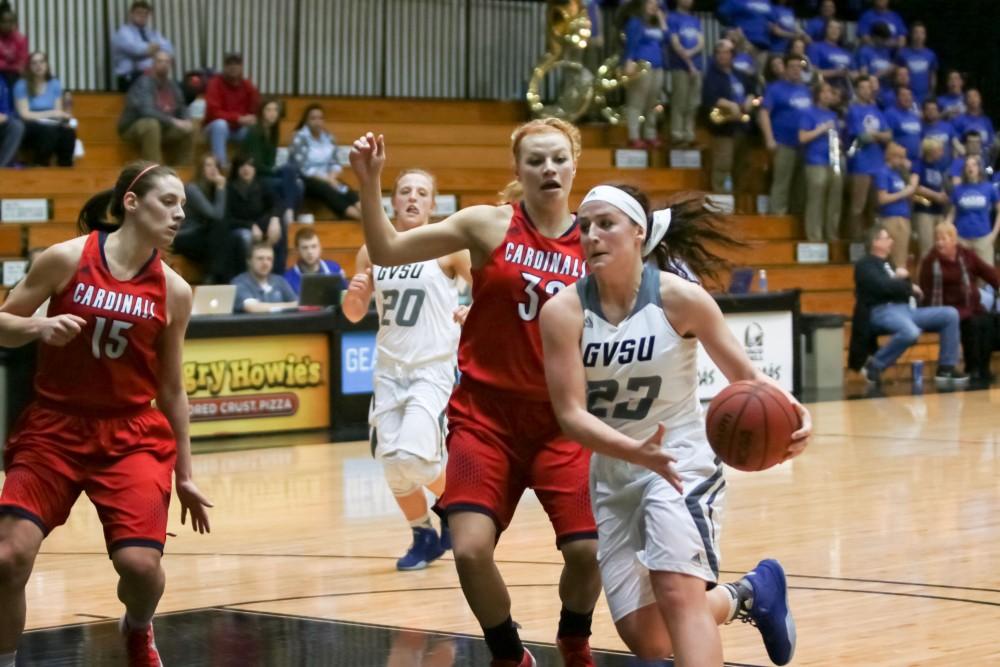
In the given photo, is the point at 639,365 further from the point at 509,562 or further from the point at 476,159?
the point at 476,159

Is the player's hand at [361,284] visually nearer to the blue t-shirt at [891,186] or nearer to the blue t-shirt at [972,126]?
the blue t-shirt at [891,186]

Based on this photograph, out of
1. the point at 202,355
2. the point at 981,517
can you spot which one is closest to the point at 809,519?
the point at 981,517

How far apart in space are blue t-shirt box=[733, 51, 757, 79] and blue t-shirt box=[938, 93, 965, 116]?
2.88 meters

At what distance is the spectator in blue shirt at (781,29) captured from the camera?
19703 mm

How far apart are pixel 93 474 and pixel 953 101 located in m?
17.2

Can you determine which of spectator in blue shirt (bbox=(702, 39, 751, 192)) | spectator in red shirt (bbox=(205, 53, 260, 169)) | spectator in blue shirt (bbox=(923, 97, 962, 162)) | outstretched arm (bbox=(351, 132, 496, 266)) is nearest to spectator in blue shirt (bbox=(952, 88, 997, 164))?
spectator in blue shirt (bbox=(923, 97, 962, 162))

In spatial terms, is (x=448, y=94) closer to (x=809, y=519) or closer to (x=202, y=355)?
(x=202, y=355)

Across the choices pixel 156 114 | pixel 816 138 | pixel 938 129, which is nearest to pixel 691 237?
pixel 156 114

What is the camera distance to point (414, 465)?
7.41m

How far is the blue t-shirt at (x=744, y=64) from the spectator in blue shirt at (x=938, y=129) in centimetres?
236

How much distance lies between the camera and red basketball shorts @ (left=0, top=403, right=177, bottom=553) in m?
5.07

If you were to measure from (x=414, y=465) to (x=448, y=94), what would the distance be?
13.6 metres

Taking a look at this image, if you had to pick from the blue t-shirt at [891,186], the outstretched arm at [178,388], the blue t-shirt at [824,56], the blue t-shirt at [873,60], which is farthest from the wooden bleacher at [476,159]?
the outstretched arm at [178,388]

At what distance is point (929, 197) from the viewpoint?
19016mm
